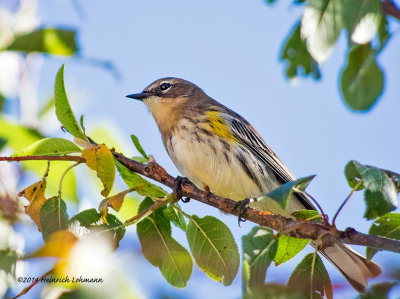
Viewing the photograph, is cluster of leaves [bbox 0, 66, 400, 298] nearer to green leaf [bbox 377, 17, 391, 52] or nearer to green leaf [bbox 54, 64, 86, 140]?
green leaf [bbox 54, 64, 86, 140]

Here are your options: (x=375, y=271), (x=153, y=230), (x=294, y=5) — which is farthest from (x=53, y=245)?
(x=375, y=271)

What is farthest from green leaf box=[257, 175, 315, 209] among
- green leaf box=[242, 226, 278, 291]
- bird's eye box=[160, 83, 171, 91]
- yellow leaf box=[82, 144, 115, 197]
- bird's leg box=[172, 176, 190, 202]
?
bird's eye box=[160, 83, 171, 91]

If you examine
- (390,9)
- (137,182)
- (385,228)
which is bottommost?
(137,182)

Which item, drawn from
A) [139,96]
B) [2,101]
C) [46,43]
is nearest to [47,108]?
[2,101]

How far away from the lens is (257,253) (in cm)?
246

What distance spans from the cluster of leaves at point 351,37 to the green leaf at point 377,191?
257 mm

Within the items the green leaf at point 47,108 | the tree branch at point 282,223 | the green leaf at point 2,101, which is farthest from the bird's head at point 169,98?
the tree branch at point 282,223

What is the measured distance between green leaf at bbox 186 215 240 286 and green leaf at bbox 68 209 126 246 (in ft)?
1.39

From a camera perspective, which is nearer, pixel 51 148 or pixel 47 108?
pixel 51 148

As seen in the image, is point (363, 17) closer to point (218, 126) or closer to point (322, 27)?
point (322, 27)

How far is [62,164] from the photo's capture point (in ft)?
11.8

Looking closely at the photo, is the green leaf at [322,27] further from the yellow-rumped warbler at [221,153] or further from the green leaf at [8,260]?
the yellow-rumped warbler at [221,153]

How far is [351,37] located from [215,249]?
55.6 inches

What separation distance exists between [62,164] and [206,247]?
3.75ft
